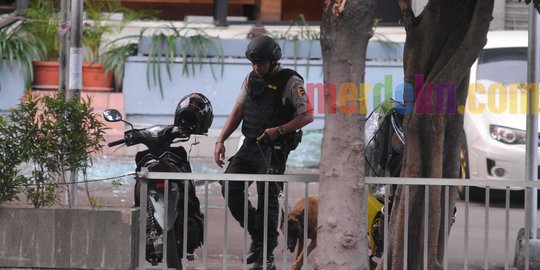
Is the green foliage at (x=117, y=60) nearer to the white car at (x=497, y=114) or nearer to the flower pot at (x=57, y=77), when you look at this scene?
the flower pot at (x=57, y=77)

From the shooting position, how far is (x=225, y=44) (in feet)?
46.9

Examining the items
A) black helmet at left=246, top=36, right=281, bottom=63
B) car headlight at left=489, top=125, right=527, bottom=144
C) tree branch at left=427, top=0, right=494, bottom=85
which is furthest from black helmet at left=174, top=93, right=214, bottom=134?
car headlight at left=489, top=125, right=527, bottom=144

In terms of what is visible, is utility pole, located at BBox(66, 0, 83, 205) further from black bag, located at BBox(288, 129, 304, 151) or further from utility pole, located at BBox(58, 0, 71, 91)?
black bag, located at BBox(288, 129, 304, 151)

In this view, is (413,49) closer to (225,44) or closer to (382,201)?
Answer: (382,201)

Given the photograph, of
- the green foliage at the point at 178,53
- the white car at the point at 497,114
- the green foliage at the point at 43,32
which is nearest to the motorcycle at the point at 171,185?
the white car at the point at 497,114

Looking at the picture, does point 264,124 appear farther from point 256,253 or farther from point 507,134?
point 507,134

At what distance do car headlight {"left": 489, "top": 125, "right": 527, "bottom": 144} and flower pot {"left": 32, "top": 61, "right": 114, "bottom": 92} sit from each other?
17.3 feet

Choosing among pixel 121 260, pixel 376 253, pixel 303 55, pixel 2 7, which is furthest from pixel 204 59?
pixel 121 260

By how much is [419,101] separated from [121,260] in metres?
2.16

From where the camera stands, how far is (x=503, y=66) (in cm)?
1257

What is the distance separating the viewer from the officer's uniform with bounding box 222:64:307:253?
767 centimetres

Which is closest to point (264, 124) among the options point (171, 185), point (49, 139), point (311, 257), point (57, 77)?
point (171, 185)

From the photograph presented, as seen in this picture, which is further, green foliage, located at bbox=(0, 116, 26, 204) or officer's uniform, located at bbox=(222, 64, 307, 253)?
officer's uniform, located at bbox=(222, 64, 307, 253)

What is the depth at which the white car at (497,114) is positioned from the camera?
1162cm
